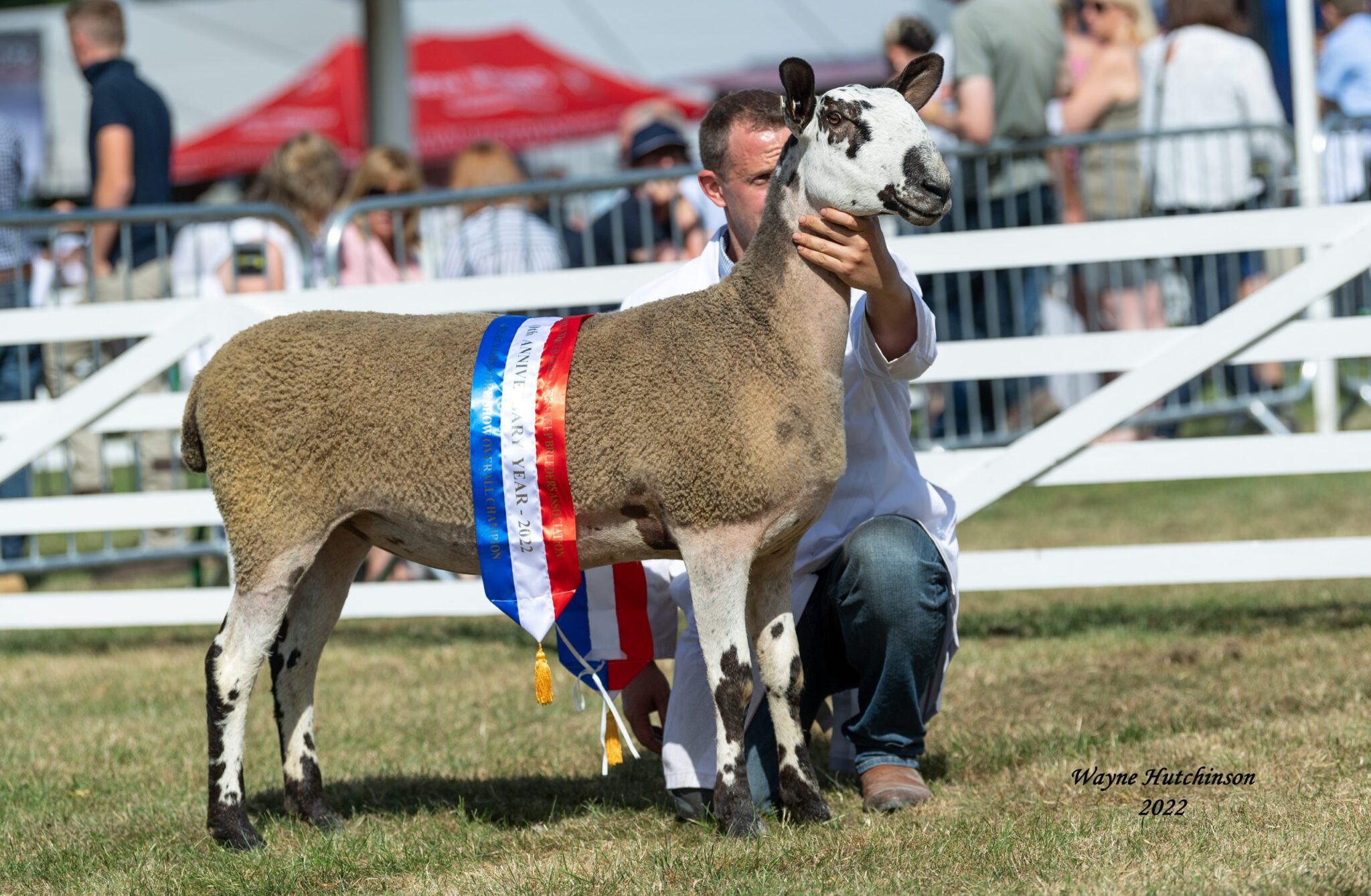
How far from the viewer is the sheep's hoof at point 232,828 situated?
3615 mm

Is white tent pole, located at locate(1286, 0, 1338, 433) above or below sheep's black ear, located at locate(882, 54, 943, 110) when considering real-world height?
below

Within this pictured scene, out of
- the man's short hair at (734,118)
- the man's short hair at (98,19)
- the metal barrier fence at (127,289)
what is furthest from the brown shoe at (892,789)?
the man's short hair at (98,19)

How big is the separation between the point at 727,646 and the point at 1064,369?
2.58 meters

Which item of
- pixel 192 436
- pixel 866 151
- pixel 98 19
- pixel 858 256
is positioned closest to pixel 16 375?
pixel 98 19

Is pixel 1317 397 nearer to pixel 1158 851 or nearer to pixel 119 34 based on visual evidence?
pixel 1158 851

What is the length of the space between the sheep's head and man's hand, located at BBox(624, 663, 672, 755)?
145cm

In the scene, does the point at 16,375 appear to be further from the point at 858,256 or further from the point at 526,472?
the point at 858,256

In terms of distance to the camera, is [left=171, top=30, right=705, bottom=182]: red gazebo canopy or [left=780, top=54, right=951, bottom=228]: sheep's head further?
[left=171, top=30, right=705, bottom=182]: red gazebo canopy

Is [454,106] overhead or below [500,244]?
overhead

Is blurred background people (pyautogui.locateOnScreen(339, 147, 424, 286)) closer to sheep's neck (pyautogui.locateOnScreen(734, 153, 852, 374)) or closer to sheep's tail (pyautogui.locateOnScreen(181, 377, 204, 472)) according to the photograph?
sheep's tail (pyautogui.locateOnScreen(181, 377, 204, 472))

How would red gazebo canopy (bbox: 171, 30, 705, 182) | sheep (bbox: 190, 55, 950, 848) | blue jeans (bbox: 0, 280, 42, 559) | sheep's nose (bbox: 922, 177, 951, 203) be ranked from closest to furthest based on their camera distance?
sheep's nose (bbox: 922, 177, 951, 203) → sheep (bbox: 190, 55, 950, 848) → blue jeans (bbox: 0, 280, 42, 559) → red gazebo canopy (bbox: 171, 30, 705, 182)

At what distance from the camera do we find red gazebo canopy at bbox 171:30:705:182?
1992 cm

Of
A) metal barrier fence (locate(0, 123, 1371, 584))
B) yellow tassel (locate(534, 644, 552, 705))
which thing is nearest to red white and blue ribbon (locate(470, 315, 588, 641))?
yellow tassel (locate(534, 644, 552, 705))

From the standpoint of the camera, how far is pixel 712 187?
3.97m
